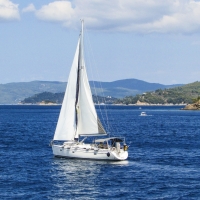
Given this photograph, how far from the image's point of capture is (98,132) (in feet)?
221

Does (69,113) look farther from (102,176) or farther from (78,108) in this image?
(102,176)

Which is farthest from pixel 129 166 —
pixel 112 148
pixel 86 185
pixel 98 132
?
pixel 86 185

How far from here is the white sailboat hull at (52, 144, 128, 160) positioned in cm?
6369

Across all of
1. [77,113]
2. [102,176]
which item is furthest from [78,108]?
[102,176]

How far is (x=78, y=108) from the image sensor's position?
6819cm

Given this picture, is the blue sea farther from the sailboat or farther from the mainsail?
the mainsail

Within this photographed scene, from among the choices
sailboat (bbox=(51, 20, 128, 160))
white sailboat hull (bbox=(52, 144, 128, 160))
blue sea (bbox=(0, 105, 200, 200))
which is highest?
sailboat (bbox=(51, 20, 128, 160))

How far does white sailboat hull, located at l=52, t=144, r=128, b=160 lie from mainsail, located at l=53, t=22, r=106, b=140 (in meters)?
2.30

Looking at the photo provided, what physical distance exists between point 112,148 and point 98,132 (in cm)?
411

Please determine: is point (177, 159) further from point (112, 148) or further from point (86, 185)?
point (86, 185)

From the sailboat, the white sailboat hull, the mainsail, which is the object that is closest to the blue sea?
the white sailboat hull

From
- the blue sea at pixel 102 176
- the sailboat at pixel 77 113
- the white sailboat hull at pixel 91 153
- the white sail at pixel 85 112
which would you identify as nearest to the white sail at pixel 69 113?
the sailboat at pixel 77 113

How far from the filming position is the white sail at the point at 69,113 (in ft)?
222

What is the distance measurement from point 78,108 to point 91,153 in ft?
21.9
